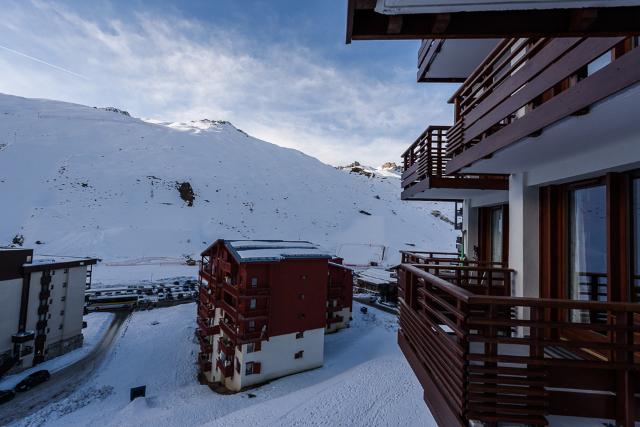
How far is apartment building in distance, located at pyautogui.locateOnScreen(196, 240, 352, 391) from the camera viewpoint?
1748cm

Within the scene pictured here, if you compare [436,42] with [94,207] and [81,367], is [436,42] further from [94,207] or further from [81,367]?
[94,207]

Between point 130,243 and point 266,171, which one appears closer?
point 130,243

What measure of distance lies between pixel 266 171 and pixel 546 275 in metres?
72.7

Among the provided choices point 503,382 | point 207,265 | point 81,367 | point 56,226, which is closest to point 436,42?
point 503,382

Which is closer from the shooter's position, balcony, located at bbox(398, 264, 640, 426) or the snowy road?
balcony, located at bbox(398, 264, 640, 426)

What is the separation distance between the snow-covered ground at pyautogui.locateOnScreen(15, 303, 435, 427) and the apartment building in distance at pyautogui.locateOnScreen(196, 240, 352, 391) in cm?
108

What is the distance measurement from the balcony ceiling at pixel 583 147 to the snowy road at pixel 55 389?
22267 mm

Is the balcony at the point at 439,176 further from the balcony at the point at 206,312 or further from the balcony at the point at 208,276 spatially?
the balcony at the point at 206,312

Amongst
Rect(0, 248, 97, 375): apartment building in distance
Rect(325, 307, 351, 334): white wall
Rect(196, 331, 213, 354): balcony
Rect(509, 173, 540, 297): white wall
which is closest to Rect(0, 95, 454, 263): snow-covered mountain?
Rect(0, 248, 97, 375): apartment building in distance

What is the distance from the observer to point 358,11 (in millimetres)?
2289

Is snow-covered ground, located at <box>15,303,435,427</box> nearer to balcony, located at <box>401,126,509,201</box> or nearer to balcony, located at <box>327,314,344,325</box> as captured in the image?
balcony, located at <box>327,314,344,325</box>

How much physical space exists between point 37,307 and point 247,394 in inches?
638

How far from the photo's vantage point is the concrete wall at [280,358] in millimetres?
17406

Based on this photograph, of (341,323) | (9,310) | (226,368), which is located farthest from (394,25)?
(9,310)
